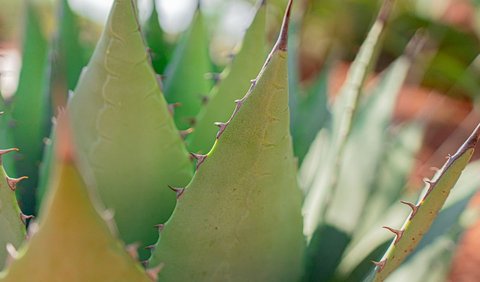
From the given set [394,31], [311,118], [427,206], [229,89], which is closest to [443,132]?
[394,31]

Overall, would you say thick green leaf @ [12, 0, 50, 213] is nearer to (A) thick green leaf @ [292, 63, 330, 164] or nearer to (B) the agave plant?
(B) the agave plant

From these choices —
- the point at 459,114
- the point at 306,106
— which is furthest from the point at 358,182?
the point at 459,114

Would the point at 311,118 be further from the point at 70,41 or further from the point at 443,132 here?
the point at 443,132

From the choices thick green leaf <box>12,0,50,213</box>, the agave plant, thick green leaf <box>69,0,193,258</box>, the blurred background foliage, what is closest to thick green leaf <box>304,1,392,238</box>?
the agave plant

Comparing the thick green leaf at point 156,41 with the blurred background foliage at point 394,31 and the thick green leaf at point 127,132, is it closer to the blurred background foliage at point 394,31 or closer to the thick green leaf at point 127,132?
the thick green leaf at point 127,132

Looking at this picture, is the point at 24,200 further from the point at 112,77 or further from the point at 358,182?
the point at 358,182

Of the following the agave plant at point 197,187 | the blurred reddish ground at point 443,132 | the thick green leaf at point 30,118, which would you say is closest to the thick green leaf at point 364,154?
the agave plant at point 197,187
